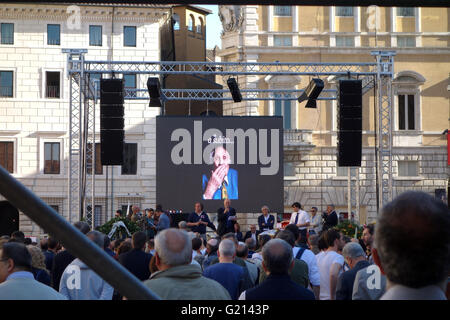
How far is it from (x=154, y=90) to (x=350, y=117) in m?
5.20

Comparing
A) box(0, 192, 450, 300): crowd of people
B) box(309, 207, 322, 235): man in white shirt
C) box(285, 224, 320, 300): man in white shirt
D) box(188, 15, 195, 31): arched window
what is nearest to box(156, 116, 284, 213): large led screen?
box(309, 207, 322, 235): man in white shirt

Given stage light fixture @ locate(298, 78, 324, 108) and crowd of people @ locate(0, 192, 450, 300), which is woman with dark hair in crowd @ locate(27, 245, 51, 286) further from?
stage light fixture @ locate(298, 78, 324, 108)

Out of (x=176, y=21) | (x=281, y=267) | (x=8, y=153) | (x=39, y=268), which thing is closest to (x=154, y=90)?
(x=39, y=268)

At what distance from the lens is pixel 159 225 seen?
19969 mm

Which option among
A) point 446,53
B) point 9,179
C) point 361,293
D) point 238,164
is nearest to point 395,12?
point 446,53

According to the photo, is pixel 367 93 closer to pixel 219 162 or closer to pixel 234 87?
pixel 219 162

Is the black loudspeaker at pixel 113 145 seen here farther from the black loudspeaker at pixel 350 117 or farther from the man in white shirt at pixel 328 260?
the man in white shirt at pixel 328 260

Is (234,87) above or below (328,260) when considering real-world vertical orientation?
above

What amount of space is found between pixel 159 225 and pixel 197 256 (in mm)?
10377

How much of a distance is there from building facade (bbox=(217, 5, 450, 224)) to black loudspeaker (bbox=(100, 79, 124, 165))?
15.9 meters

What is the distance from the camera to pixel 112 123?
19.5 meters

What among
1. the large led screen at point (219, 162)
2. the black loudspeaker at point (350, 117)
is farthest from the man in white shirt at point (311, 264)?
the large led screen at point (219, 162)

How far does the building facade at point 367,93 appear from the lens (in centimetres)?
3456
